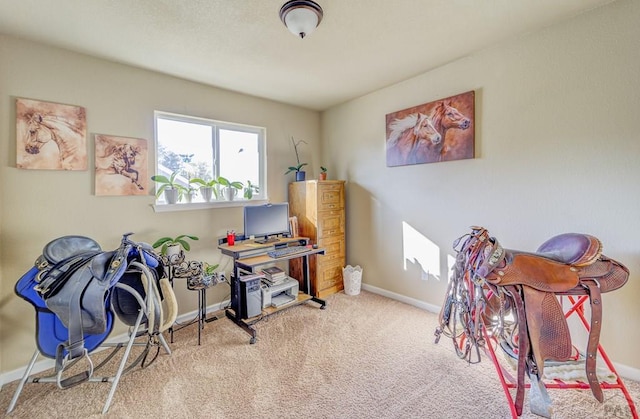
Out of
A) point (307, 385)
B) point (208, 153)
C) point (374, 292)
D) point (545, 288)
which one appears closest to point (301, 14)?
point (208, 153)

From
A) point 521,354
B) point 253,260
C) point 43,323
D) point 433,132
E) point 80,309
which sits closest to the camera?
point 521,354

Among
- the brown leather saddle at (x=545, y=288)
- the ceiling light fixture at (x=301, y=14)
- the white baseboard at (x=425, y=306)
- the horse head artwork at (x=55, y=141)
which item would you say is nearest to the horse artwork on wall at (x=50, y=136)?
the horse head artwork at (x=55, y=141)

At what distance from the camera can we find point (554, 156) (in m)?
2.16

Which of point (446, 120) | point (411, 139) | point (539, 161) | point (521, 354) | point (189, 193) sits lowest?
point (521, 354)

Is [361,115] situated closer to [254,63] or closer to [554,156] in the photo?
[254,63]

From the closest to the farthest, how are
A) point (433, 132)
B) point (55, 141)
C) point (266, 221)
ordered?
point (55, 141) → point (433, 132) → point (266, 221)

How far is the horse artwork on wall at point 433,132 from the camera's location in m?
2.63

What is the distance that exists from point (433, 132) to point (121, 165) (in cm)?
306

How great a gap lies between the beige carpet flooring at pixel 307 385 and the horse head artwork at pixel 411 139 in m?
1.83

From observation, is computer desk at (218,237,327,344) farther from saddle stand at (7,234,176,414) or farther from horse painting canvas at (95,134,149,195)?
horse painting canvas at (95,134,149,195)

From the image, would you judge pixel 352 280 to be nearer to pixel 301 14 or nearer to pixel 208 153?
pixel 208 153

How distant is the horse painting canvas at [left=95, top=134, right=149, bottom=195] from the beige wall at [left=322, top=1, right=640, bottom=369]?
2.62 m

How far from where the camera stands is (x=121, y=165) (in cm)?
254

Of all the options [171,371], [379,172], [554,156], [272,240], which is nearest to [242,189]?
[272,240]
